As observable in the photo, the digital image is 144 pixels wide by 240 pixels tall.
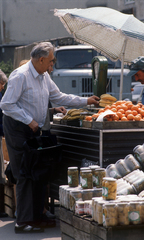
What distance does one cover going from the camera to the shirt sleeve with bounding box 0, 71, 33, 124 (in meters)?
4.13

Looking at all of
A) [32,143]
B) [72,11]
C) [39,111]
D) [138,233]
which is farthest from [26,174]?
[72,11]

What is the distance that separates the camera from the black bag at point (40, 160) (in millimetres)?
4145

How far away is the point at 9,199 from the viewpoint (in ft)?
16.9

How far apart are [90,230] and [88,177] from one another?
1.66 feet

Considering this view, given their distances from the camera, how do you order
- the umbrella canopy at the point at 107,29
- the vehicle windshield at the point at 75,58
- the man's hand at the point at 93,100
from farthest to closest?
the vehicle windshield at the point at 75,58 → the umbrella canopy at the point at 107,29 → the man's hand at the point at 93,100

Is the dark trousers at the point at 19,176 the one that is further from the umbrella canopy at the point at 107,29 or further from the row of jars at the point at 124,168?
the umbrella canopy at the point at 107,29

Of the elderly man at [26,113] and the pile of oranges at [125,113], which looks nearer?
the elderly man at [26,113]

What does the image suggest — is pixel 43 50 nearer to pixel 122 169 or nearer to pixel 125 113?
pixel 125 113

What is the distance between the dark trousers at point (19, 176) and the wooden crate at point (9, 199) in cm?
69

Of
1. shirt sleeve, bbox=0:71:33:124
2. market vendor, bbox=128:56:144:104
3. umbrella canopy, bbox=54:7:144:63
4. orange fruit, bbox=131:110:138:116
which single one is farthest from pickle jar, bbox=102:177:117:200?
umbrella canopy, bbox=54:7:144:63

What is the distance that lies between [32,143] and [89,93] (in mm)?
7803

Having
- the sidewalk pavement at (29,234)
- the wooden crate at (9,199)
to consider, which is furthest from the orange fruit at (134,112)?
the wooden crate at (9,199)

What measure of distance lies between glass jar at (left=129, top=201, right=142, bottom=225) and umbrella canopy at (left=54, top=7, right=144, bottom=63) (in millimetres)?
3091

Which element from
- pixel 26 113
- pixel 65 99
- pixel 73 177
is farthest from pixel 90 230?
pixel 65 99
